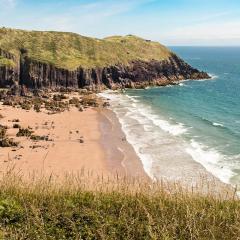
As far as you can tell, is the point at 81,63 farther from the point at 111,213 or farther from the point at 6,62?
the point at 111,213

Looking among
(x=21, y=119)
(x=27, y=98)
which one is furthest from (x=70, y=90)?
(x=21, y=119)

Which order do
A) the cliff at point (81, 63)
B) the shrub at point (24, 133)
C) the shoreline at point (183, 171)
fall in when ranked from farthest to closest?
the cliff at point (81, 63)
the shrub at point (24, 133)
the shoreline at point (183, 171)

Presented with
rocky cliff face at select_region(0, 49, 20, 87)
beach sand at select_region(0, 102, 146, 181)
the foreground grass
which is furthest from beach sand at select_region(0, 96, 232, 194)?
rocky cliff face at select_region(0, 49, 20, 87)

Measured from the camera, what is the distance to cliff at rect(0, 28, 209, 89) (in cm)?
9069

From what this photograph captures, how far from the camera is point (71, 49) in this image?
105625 millimetres

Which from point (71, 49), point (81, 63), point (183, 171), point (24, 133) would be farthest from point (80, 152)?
point (71, 49)

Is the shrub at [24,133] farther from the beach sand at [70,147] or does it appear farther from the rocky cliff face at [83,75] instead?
the rocky cliff face at [83,75]

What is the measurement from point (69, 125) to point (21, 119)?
7400 mm

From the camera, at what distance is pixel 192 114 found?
65188 millimetres

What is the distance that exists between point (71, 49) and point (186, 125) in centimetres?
5622

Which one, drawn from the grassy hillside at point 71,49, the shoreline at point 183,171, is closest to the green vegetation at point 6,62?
the grassy hillside at point 71,49

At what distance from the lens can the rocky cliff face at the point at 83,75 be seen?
88875 millimetres

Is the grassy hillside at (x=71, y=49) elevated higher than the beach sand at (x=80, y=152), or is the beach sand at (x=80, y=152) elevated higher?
the grassy hillside at (x=71, y=49)

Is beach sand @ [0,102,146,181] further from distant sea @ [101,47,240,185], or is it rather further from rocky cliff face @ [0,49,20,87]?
rocky cliff face @ [0,49,20,87]
